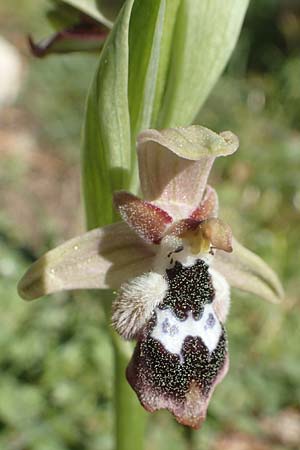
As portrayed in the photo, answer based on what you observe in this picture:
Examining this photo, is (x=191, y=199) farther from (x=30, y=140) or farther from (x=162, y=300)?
(x=30, y=140)

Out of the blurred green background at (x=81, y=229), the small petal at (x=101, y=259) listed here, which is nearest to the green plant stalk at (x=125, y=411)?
the small petal at (x=101, y=259)

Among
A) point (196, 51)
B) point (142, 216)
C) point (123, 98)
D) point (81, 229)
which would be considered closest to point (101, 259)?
point (142, 216)

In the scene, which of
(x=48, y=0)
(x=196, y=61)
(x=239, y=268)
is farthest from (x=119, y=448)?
(x=48, y=0)

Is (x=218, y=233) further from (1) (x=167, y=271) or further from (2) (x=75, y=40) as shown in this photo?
(2) (x=75, y=40)

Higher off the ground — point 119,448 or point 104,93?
point 104,93

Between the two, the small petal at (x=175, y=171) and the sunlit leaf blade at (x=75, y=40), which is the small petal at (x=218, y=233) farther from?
the sunlit leaf blade at (x=75, y=40)

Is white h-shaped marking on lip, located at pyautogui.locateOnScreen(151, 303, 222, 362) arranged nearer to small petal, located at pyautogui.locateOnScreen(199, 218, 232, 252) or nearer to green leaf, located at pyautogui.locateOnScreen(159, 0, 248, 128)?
small petal, located at pyautogui.locateOnScreen(199, 218, 232, 252)
